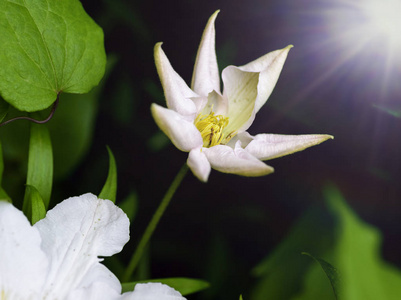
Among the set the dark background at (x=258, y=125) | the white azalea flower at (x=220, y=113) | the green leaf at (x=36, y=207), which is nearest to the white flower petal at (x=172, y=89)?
the white azalea flower at (x=220, y=113)

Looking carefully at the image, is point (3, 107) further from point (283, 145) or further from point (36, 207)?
point (283, 145)

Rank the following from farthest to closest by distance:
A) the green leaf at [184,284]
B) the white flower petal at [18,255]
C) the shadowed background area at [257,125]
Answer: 1. the shadowed background area at [257,125]
2. the green leaf at [184,284]
3. the white flower petal at [18,255]

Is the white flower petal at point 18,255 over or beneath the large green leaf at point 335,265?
over

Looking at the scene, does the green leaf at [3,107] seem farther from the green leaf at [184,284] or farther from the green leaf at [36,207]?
the green leaf at [184,284]

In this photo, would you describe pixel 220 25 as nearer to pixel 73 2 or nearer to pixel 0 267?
pixel 73 2

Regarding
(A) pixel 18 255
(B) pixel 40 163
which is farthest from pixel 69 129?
(A) pixel 18 255

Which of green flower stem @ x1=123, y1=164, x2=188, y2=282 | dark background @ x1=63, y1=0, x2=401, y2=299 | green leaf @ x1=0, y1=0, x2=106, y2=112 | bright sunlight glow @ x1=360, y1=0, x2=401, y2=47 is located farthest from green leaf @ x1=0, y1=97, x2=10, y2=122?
bright sunlight glow @ x1=360, y1=0, x2=401, y2=47
